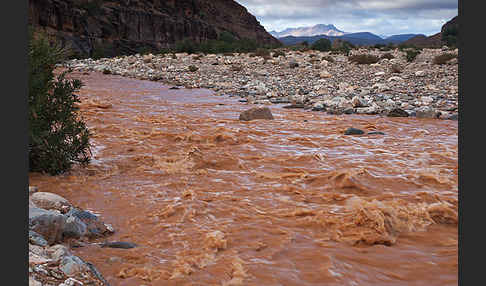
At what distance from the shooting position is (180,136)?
695cm

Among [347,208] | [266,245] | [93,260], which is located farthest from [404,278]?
[93,260]

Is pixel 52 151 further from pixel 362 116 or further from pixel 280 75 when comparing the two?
pixel 280 75

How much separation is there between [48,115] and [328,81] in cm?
1066

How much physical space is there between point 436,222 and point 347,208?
78 cm

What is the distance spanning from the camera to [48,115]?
4723 millimetres

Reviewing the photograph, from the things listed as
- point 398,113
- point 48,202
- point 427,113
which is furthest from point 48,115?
point 427,113

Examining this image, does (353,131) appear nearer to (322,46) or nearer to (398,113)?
(398,113)

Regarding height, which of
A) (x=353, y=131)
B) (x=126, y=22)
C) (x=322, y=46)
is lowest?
(x=353, y=131)

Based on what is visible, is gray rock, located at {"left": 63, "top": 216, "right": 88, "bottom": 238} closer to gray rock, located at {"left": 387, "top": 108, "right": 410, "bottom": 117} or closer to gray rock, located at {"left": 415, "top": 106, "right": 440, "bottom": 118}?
gray rock, located at {"left": 387, "top": 108, "right": 410, "bottom": 117}

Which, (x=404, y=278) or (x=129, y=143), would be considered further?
(x=129, y=143)

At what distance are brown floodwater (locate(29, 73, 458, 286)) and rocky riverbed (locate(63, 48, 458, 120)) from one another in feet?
5.47

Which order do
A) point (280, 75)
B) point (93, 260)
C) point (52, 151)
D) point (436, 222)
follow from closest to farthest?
point (93, 260) → point (436, 222) → point (52, 151) → point (280, 75)

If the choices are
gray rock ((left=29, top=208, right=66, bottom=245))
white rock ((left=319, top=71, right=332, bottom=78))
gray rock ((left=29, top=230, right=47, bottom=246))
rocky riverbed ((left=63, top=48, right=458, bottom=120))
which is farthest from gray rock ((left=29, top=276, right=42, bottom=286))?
white rock ((left=319, top=71, right=332, bottom=78))

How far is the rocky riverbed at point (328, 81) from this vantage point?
31.2 feet
